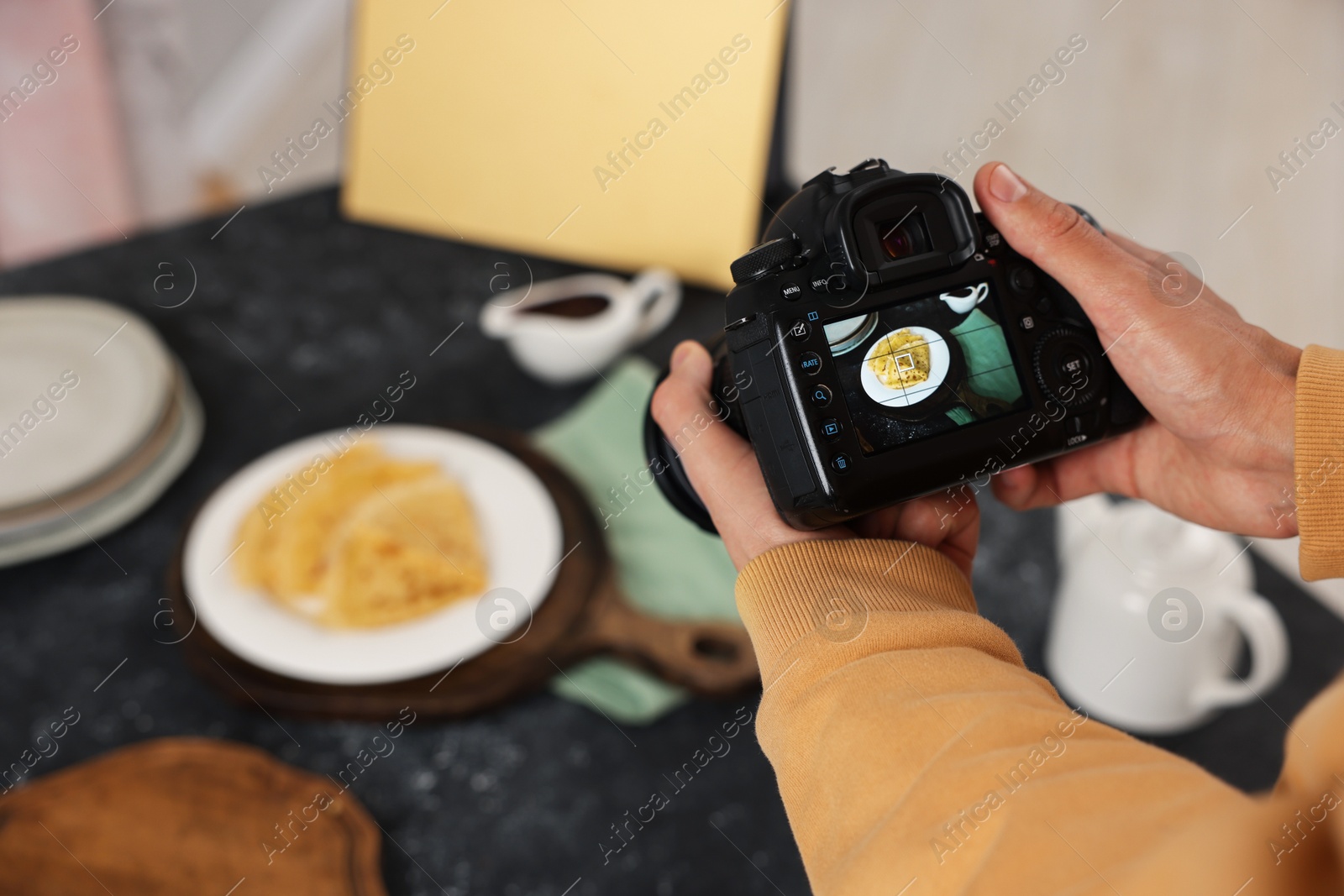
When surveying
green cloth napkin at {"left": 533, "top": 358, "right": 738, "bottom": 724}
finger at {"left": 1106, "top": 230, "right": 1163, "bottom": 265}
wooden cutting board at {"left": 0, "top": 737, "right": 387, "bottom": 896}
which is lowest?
wooden cutting board at {"left": 0, "top": 737, "right": 387, "bottom": 896}

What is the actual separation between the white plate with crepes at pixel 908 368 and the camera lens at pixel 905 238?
0.14 feet

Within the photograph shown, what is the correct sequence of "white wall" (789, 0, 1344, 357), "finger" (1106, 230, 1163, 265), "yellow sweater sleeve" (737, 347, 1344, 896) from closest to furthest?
"yellow sweater sleeve" (737, 347, 1344, 896) < "finger" (1106, 230, 1163, 265) < "white wall" (789, 0, 1344, 357)

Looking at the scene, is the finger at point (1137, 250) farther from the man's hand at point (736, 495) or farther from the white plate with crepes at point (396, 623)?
the white plate with crepes at point (396, 623)

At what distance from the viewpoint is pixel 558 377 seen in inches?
34.3

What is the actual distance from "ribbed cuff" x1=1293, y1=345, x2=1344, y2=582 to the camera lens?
21 centimetres

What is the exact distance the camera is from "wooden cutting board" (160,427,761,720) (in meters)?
0.64

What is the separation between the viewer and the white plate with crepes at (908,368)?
47 centimetres

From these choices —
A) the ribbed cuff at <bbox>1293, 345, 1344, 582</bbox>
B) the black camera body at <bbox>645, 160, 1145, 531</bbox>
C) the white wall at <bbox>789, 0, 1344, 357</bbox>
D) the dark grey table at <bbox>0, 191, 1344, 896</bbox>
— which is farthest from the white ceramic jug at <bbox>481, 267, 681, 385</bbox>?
the white wall at <bbox>789, 0, 1344, 357</bbox>

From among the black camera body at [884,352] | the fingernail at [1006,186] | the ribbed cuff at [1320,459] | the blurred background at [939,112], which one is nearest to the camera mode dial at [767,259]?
the black camera body at [884,352]

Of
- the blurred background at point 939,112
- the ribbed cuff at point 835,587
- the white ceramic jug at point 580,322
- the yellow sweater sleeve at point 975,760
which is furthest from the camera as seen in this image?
the blurred background at point 939,112

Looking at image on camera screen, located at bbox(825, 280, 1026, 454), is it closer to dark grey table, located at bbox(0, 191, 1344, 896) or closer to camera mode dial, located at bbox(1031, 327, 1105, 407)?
camera mode dial, located at bbox(1031, 327, 1105, 407)

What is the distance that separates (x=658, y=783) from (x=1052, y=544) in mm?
380

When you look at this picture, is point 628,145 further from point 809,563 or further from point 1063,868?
point 1063,868

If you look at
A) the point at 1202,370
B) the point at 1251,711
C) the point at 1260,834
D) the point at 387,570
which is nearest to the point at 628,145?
the point at 387,570
